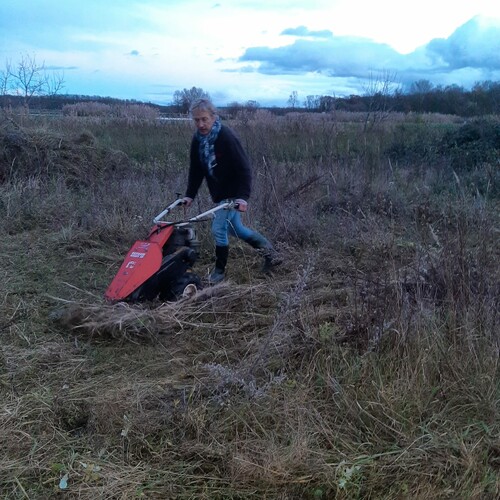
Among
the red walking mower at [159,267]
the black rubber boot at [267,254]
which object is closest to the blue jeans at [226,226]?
the black rubber boot at [267,254]

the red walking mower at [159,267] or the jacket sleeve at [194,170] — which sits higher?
the jacket sleeve at [194,170]

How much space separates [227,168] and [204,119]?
0.54m

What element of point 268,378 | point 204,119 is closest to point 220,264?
point 204,119

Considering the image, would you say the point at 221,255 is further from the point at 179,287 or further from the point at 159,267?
the point at 159,267

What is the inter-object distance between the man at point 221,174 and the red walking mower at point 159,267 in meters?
0.31

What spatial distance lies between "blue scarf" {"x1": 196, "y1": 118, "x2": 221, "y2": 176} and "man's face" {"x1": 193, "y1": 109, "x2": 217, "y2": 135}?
6cm

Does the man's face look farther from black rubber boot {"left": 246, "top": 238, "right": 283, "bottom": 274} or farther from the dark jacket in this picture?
black rubber boot {"left": 246, "top": 238, "right": 283, "bottom": 274}

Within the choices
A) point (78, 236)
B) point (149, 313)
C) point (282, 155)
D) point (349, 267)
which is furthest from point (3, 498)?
point (282, 155)

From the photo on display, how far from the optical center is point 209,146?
576 cm

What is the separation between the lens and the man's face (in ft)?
18.2

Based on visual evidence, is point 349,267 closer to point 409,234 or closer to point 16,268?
point 409,234

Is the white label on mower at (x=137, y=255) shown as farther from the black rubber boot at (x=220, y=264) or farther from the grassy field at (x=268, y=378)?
the black rubber boot at (x=220, y=264)

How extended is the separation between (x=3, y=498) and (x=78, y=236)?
4669 millimetres

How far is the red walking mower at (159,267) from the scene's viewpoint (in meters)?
4.96
